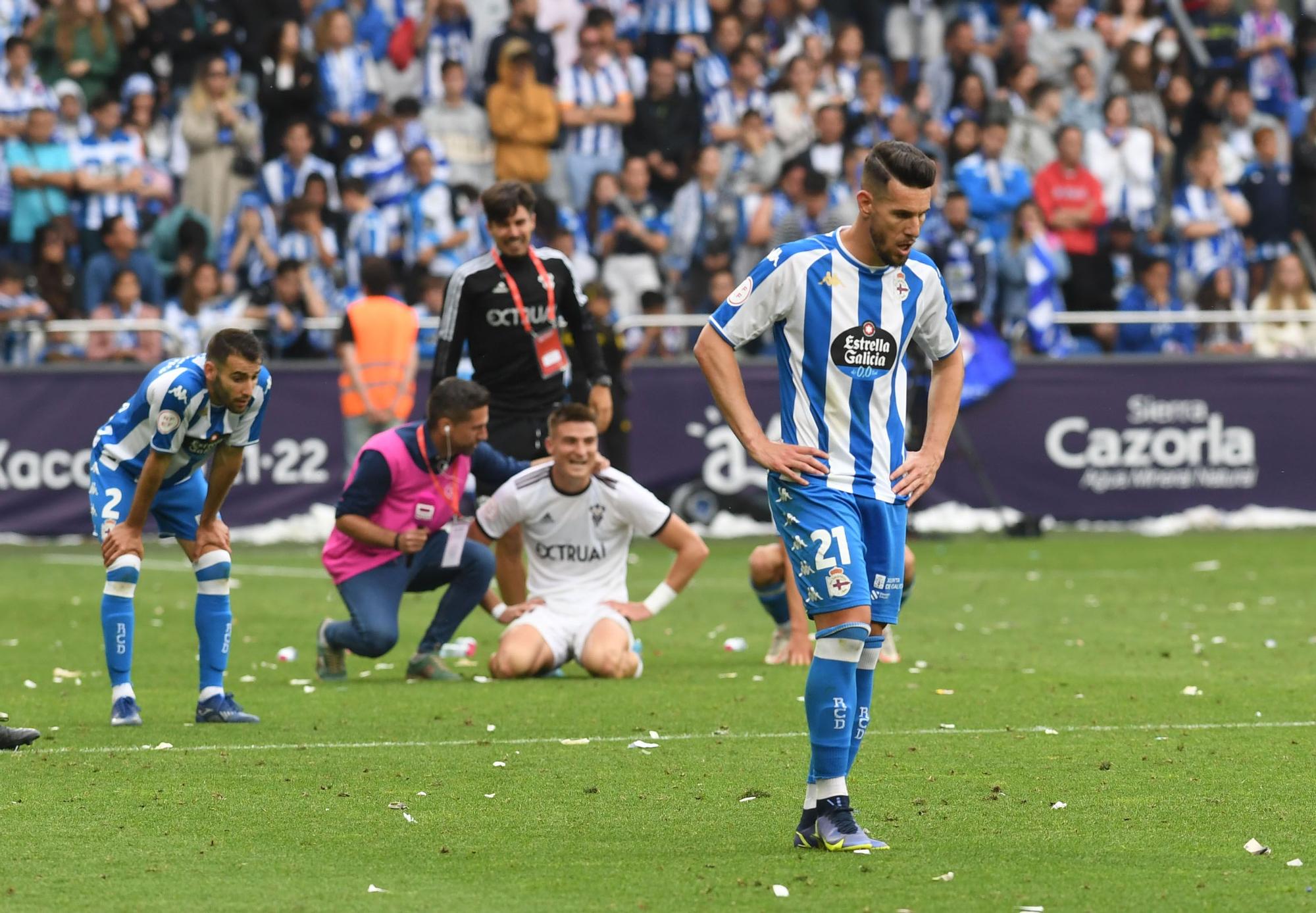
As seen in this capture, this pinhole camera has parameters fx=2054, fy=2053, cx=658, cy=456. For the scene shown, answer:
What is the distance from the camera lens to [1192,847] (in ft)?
19.7

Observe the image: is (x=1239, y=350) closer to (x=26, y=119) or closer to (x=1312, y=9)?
(x=1312, y=9)

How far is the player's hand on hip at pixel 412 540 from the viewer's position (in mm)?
9859

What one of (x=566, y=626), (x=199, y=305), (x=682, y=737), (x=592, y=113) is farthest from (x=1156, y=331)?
(x=682, y=737)

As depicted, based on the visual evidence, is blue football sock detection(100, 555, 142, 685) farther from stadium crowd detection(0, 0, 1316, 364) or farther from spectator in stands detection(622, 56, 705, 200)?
spectator in stands detection(622, 56, 705, 200)

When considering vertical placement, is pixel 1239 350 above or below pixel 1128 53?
below

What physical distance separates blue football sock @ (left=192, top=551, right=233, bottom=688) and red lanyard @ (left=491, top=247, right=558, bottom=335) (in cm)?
250

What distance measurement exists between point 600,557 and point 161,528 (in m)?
2.36

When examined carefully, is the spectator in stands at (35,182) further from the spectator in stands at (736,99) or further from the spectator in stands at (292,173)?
the spectator in stands at (736,99)

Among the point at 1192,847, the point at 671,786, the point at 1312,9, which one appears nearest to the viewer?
the point at 1192,847

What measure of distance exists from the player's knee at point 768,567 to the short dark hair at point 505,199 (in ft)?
7.14

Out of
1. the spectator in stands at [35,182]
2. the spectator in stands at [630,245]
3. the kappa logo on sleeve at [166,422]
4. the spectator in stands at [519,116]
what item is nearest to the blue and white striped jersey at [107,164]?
the spectator in stands at [35,182]

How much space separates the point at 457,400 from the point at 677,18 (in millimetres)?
13085

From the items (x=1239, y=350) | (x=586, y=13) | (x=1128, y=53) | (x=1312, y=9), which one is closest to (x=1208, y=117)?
A: (x=1128, y=53)

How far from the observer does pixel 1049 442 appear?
19.0m
